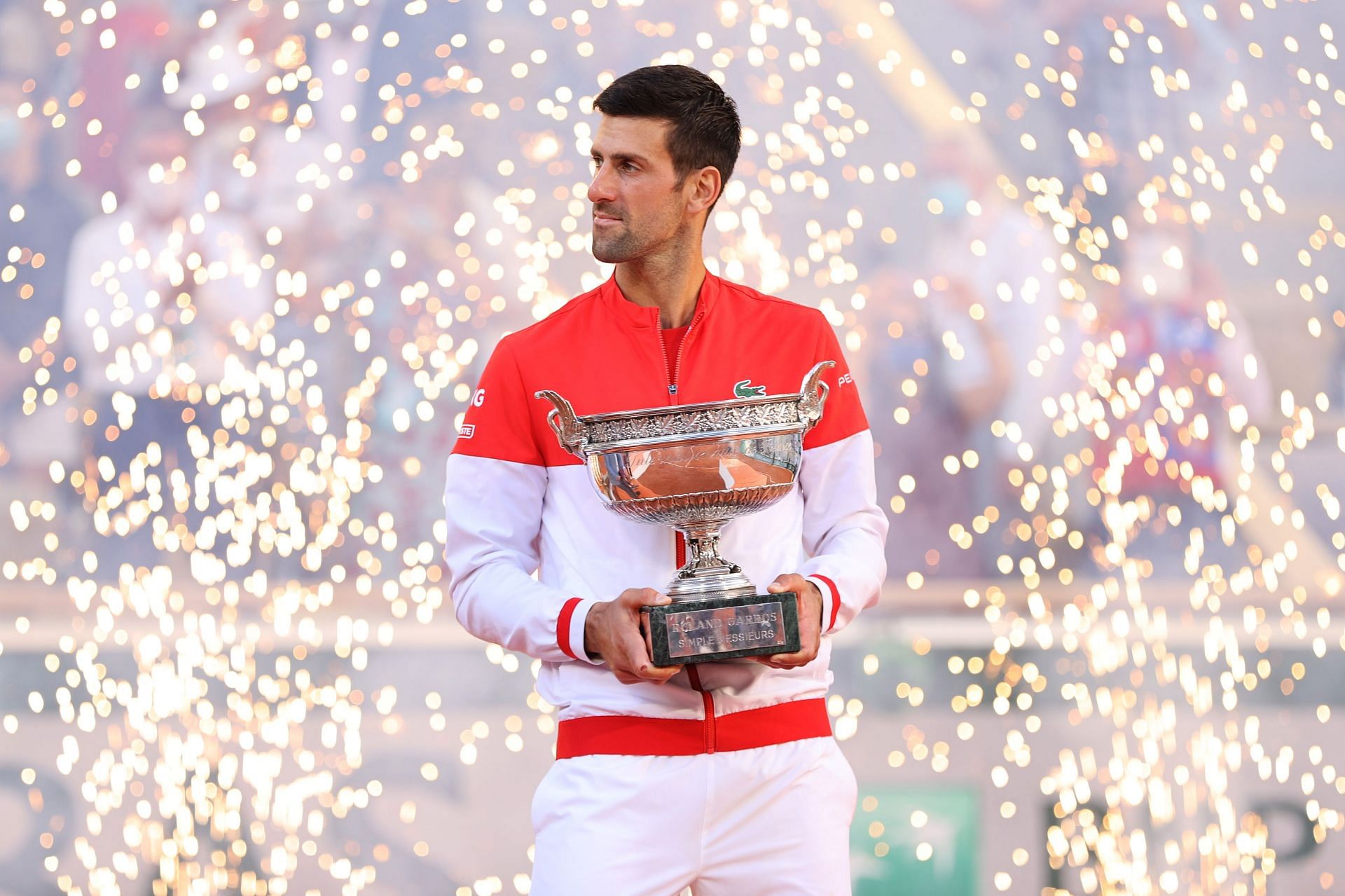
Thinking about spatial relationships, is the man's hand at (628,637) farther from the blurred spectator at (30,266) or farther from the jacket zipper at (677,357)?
the blurred spectator at (30,266)

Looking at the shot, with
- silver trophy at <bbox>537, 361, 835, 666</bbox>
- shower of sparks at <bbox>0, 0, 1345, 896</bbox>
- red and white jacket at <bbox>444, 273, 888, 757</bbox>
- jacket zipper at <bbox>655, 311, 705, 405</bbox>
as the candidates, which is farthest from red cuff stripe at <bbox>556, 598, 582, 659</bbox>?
shower of sparks at <bbox>0, 0, 1345, 896</bbox>

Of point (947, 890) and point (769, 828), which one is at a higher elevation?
point (769, 828)

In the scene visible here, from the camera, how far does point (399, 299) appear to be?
2869 millimetres

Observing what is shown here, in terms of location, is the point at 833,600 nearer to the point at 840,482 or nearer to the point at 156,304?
the point at 840,482

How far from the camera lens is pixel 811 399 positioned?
1.43 metres

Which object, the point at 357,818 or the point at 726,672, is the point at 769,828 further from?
the point at 357,818

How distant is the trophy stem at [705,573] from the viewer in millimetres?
1351

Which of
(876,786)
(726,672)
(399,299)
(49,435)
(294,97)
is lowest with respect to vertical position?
(876,786)

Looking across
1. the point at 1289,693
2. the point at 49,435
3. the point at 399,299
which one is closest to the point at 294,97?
the point at 399,299

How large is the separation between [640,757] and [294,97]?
6.50ft

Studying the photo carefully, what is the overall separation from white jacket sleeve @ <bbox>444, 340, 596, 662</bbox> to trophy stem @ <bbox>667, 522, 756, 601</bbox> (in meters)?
0.14

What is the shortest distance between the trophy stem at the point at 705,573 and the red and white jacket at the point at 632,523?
0.06m

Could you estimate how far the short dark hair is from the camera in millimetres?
1506

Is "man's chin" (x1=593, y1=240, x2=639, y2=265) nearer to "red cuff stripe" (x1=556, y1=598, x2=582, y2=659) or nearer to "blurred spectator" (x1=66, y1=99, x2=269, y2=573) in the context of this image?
"red cuff stripe" (x1=556, y1=598, x2=582, y2=659)
